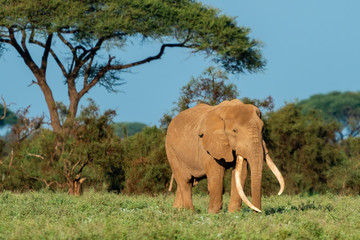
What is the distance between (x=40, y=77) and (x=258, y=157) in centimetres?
2210

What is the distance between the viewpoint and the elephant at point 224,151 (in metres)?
11.3

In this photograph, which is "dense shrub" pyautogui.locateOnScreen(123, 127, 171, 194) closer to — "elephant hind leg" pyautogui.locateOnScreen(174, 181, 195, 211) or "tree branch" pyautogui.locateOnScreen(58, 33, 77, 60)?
"tree branch" pyautogui.locateOnScreen(58, 33, 77, 60)

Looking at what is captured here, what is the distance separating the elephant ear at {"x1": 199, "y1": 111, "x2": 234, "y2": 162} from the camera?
11.7m

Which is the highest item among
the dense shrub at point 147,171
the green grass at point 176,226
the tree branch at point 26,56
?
the tree branch at point 26,56

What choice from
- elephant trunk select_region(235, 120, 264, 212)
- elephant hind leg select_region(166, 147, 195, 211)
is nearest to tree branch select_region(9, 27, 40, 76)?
elephant hind leg select_region(166, 147, 195, 211)

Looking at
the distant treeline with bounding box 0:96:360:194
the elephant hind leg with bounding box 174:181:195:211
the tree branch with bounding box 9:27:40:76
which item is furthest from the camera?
the tree branch with bounding box 9:27:40:76

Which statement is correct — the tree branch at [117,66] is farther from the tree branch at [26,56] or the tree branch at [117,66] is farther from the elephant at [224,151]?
the elephant at [224,151]

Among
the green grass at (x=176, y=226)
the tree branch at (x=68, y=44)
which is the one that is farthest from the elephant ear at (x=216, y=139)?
the tree branch at (x=68, y=44)

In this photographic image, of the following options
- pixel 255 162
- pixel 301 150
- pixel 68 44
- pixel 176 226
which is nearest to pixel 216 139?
pixel 255 162

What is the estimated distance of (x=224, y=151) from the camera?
1170 centimetres

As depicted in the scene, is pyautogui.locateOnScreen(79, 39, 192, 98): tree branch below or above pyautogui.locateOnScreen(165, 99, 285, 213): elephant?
above

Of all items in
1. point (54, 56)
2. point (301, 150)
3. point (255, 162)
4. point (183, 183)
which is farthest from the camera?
point (54, 56)

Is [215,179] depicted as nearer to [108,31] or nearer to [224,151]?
[224,151]

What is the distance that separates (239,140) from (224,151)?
37 centimetres
